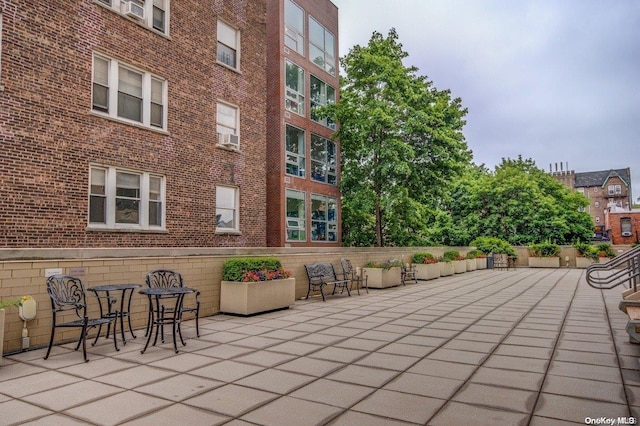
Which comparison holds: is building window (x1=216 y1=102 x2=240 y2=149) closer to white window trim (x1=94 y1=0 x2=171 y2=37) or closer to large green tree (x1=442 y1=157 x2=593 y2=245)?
white window trim (x1=94 y1=0 x2=171 y2=37)

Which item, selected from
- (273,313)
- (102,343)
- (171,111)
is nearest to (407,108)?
(171,111)

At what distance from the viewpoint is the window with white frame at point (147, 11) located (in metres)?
11.2

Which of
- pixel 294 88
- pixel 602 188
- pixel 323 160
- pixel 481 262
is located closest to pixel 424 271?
pixel 323 160

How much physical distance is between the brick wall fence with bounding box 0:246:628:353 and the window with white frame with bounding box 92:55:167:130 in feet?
15.4

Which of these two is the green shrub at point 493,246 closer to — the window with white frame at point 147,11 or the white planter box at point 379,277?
the white planter box at point 379,277

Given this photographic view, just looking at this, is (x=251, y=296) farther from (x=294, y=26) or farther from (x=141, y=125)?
(x=294, y=26)

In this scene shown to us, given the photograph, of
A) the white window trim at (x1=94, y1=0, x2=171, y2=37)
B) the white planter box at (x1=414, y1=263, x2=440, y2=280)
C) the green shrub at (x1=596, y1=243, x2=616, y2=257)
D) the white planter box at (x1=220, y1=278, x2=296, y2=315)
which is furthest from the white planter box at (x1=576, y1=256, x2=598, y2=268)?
the white window trim at (x1=94, y1=0, x2=171, y2=37)

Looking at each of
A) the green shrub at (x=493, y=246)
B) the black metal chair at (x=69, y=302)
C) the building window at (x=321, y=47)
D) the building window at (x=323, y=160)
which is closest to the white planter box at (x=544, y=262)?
the green shrub at (x=493, y=246)

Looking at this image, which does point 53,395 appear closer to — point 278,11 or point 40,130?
point 40,130

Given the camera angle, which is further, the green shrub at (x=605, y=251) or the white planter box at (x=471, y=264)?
the green shrub at (x=605, y=251)

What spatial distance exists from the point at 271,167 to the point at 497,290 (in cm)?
959

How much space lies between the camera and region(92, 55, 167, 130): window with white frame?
10.7 meters

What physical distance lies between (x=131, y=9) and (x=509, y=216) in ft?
101

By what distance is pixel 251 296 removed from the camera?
28.6 feet
